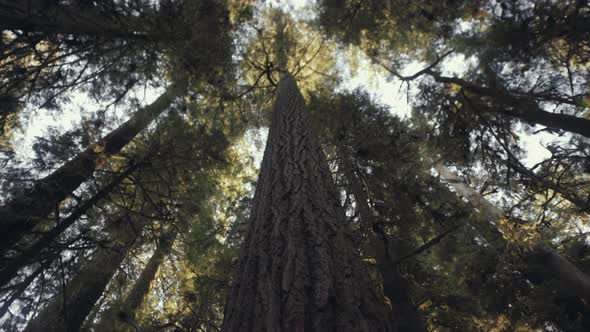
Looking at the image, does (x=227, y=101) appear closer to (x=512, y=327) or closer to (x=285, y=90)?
(x=285, y=90)

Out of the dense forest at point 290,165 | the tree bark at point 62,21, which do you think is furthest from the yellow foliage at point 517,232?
the tree bark at point 62,21

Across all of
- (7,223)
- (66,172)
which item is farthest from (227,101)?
(7,223)

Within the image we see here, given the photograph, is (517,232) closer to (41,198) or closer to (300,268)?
(300,268)

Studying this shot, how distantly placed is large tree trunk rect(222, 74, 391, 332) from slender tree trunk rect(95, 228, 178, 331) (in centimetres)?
281

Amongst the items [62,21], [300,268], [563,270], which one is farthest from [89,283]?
[563,270]

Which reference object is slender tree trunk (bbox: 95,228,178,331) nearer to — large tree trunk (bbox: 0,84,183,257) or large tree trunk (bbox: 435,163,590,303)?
large tree trunk (bbox: 0,84,183,257)

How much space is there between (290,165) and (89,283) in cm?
414

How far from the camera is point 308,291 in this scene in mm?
1287

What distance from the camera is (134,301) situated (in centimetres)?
441

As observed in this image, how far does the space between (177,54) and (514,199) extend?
6.61 metres

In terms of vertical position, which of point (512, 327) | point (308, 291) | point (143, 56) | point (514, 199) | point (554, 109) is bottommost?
point (308, 291)

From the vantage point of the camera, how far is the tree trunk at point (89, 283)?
3.66 meters

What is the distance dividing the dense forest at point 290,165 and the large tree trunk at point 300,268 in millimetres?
34

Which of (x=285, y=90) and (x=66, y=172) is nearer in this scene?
(x=66, y=172)
